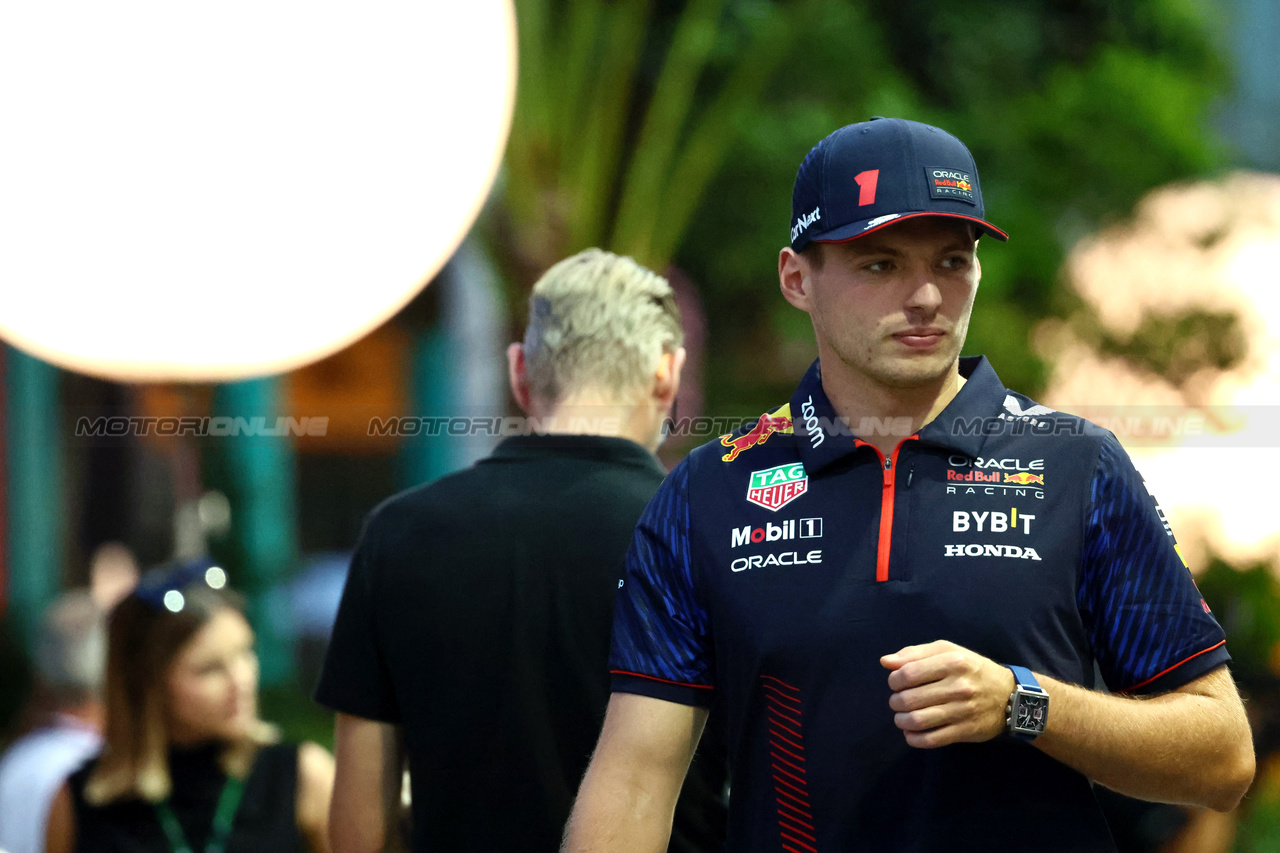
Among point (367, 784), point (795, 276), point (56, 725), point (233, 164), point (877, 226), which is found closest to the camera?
point (877, 226)

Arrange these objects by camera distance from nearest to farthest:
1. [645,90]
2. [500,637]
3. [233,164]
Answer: [500,637]
[233,164]
[645,90]

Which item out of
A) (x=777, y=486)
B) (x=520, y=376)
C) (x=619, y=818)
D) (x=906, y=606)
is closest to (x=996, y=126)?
(x=520, y=376)

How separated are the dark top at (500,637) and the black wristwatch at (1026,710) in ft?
2.88

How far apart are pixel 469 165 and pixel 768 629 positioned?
22.2 feet

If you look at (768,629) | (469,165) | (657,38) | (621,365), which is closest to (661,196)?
(657,38)

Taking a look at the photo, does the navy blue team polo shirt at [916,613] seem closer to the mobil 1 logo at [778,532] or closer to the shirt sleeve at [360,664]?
the mobil 1 logo at [778,532]

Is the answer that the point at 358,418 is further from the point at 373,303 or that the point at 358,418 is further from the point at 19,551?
the point at 373,303

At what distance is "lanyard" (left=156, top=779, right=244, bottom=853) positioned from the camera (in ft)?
11.4

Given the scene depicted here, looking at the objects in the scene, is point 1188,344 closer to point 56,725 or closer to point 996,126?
point 996,126

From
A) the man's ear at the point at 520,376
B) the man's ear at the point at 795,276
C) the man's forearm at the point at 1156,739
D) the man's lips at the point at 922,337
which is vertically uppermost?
the man's ear at the point at 795,276

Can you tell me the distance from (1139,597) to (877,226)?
655 millimetres

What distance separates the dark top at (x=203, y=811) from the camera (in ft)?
11.4

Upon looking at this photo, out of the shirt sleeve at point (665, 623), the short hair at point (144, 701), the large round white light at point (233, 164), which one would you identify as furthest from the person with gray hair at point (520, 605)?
the large round white light at point (233, 164)

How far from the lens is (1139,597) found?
183 centimetres
